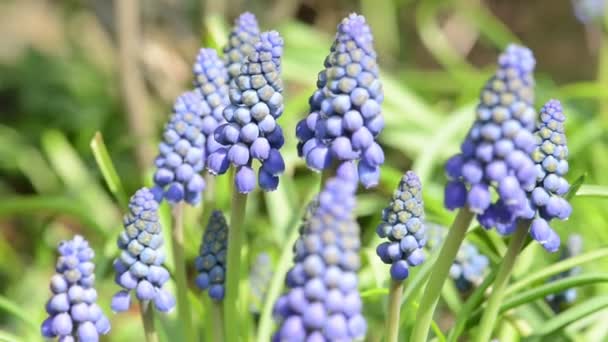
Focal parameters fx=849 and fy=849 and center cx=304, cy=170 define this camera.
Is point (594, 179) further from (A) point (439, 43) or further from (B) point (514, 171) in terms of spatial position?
(B) point (514, 171)

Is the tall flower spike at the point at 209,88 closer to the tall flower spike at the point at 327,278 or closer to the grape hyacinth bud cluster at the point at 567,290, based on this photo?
the tall flower spike at the point at 327,278

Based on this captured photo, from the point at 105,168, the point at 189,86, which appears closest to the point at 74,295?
the point at 105,168

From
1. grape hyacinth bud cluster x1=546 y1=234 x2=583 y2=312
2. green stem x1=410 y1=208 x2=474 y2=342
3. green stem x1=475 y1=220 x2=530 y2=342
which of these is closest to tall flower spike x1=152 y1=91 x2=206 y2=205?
green stem x1=410 y1=208 x2=474 y2=342

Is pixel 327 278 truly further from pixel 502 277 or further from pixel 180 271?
pixel 180 271

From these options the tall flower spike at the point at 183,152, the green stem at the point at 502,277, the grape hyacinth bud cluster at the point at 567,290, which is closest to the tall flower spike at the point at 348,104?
the green stem at the point at 502,277

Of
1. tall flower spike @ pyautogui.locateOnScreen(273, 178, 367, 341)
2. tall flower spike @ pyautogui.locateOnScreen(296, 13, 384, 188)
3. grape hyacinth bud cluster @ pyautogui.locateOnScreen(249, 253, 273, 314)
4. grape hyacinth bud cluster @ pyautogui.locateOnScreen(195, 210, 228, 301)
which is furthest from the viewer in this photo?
grape hyacinth bud cluster @ pyautogui.locateOnScreen(249, 253, 273, 314)

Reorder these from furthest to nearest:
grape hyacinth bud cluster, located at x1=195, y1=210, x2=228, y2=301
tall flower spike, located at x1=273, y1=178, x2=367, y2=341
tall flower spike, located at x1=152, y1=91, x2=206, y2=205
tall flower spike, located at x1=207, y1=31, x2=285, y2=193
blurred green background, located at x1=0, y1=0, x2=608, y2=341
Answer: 1. blurred green background, located at x1=0, y1=0, x2=608, y2=341
2. tall flower spike, located at x1=152, y1=91, x2=206, y2=205
3. grape hyacinth bud cluster, located at x1=195, y1=210, x2=228, y2=301
4. tall flower spike, located at x1=207, y1=31, x2=285, y2=193
5. tall flower spike, located at x1=273, y1=178, x2=367, y2=341

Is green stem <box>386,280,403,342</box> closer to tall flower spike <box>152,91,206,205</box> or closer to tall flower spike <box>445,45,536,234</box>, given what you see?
tall flower spike <box>445,45,536,234</box>
